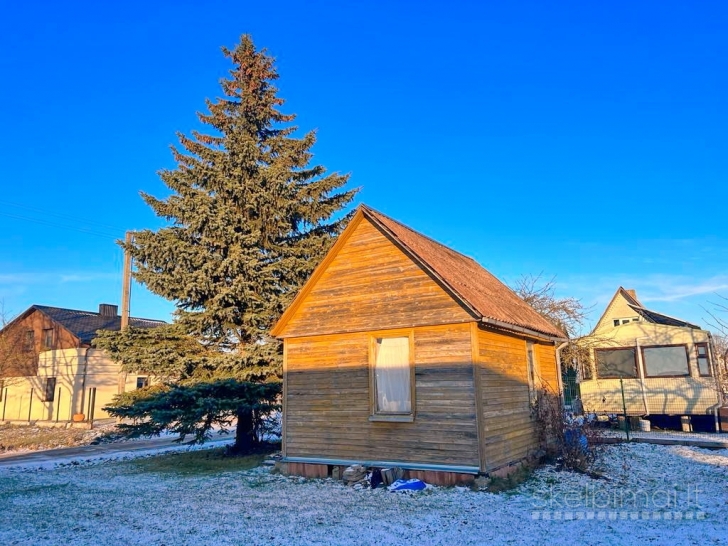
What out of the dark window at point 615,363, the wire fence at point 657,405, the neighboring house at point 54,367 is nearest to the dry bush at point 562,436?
the wire fence at point 657,405

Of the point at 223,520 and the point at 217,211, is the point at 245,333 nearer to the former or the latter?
the point at 217,211

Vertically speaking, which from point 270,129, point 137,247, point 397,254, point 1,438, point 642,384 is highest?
point 270,129

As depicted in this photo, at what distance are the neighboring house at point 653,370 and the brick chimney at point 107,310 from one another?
31.8 meters

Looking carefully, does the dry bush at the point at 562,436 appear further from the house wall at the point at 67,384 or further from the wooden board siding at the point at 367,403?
the house wall at the point at 67,384

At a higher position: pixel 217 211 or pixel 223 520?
pixel 217 211

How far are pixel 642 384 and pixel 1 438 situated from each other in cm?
2845

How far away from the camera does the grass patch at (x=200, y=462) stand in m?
13.6

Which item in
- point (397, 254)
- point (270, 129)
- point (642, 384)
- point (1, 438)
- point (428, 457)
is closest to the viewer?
point (428, 457)

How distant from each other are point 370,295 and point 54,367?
28.0m

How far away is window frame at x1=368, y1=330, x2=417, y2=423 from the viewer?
10773 mm

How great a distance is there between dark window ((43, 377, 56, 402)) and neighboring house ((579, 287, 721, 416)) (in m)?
29.5

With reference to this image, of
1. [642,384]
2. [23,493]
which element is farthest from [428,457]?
[642,384]

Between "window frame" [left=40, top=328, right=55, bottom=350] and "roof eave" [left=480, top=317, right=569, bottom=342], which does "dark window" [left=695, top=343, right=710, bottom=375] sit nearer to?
"roof eave" [left=480, top=317, right=569, bottom=342]

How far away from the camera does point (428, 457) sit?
10.4 metres
